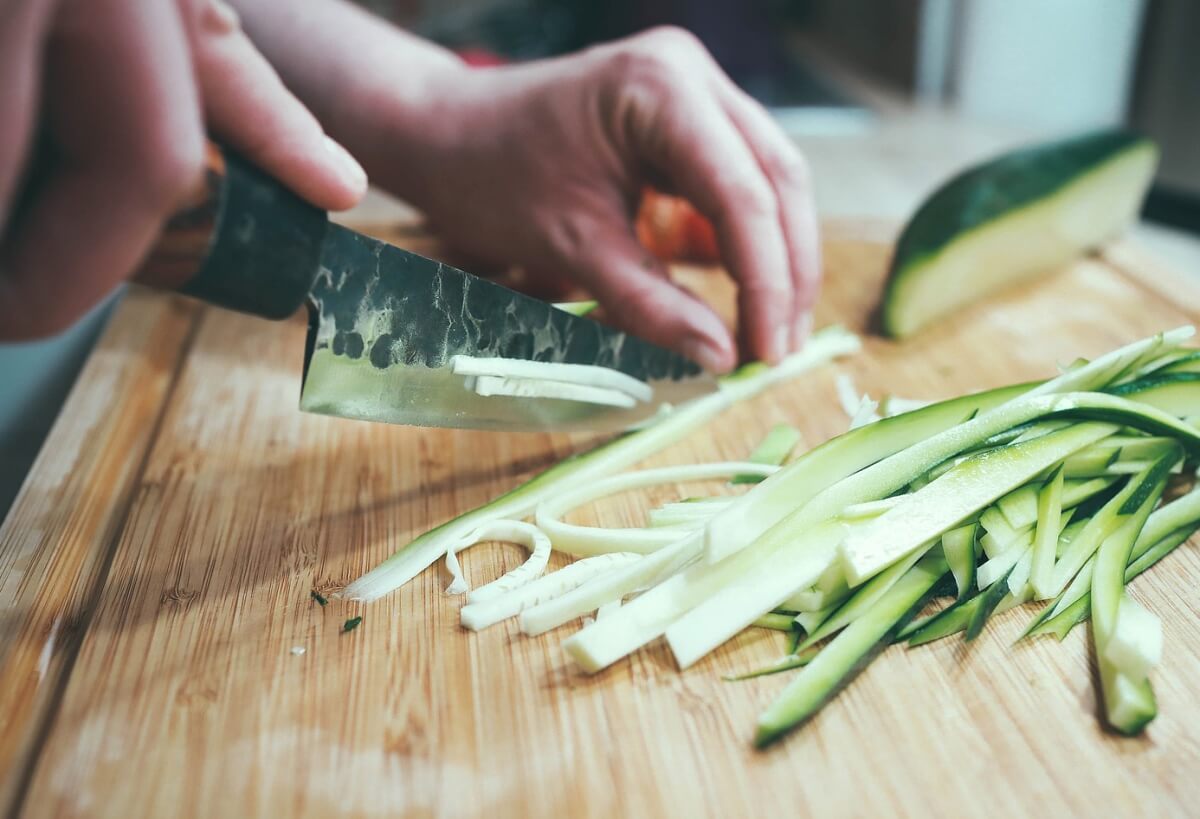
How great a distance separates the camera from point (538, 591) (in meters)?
1.12

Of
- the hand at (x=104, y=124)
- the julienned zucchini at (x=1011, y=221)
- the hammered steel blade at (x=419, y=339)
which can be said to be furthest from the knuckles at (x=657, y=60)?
the hand at (x=104, y=124)

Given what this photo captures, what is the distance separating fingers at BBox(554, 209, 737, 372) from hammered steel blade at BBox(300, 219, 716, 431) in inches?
7.5

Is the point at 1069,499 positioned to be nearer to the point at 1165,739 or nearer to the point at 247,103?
the point at 1165,739

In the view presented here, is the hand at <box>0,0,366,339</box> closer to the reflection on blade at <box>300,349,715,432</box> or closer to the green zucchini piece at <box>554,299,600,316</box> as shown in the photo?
the reflection on blade at <box>300,349,715,432</box>

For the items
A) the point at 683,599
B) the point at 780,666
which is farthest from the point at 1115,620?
the point at 683,599

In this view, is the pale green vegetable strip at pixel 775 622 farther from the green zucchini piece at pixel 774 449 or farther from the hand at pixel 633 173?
the hand at pixel 633 173

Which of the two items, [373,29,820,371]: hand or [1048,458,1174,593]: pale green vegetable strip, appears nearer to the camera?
[1048,458,1174,593]: pale green vegetable strip

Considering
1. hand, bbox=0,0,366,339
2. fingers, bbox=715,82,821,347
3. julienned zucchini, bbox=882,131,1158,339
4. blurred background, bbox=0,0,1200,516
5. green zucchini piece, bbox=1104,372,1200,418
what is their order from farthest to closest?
blurred background, bbox=0,0,1200,516 → julienned zucchini, bbox=882,131,1158,339 → fingers, bbox=715,82,821,347 → green zucchini piece, bbox=1104,372,1200,418 → hand, bbox=0,0,366,339

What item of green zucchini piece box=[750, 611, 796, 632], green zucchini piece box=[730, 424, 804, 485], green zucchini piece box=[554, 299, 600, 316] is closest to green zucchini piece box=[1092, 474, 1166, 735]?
green zucchini piece box=[750, 611, 796, 632]

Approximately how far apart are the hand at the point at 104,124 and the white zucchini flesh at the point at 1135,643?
998 mm

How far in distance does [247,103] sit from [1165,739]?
1083 mm

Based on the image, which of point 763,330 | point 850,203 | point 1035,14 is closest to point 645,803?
point 763,330

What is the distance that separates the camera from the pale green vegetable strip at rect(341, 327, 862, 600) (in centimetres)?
117

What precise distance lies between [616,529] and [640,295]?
47 cm
